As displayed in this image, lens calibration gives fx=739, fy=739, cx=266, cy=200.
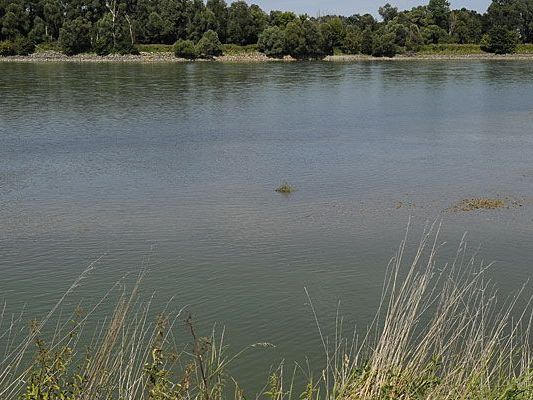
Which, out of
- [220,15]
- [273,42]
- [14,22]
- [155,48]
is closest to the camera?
[273,42]

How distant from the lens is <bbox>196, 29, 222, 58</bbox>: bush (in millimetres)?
106250

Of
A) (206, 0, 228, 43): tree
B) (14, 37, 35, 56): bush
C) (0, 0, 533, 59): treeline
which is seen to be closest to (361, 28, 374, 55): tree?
(0, 0, 533, 59): treeline

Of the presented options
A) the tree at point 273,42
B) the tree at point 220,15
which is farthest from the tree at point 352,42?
the tree at point 220,15

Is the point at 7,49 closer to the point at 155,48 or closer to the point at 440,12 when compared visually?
the point at 155,48

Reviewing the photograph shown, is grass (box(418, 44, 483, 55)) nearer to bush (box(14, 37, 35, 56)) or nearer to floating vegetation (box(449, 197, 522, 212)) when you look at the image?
bush (box(14, 37, 35, 56))

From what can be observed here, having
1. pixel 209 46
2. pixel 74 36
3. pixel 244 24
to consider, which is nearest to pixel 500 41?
pixel 244 24

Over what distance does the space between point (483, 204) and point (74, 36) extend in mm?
95291

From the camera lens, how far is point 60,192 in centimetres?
2141

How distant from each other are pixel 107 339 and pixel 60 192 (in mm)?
17332

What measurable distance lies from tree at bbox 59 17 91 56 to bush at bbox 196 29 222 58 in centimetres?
1640

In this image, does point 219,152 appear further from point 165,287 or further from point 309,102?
point 309,102

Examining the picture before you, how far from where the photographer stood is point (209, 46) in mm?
106375

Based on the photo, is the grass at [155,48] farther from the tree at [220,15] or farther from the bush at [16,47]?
the bush at [16,47]

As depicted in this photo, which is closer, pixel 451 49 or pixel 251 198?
pixel 251 198
